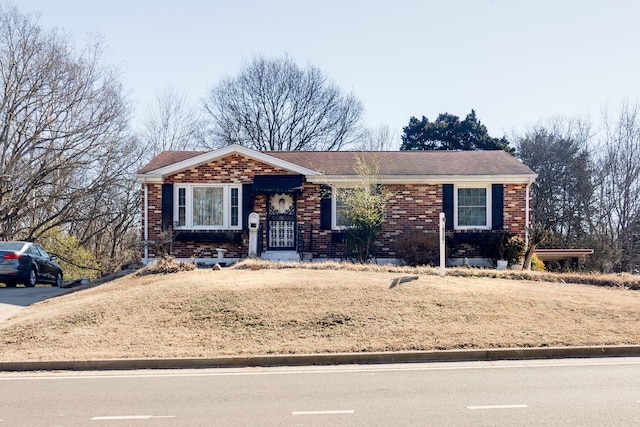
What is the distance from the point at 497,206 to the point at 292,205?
696 centimetres

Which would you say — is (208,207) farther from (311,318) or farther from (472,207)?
(311,318)

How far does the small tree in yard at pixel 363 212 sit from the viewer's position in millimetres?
19656

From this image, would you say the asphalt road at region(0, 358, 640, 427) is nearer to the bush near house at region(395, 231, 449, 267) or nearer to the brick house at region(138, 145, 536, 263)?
the bush near house at region(395, 231, 449, 267)

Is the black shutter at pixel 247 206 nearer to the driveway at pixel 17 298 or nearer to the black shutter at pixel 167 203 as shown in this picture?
the black shutter at pixel 167 203

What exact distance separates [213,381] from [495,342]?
15.8ft

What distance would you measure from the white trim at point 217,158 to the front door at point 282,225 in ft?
3.52

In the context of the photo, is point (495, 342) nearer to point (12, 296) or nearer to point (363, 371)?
point (363, 371)

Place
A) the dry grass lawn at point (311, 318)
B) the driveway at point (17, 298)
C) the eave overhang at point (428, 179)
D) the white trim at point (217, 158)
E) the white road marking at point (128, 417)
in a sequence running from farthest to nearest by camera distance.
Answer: the eave overhang at point (428, 179), the white trim at point (217, 158), the driveway at point (17, 298), the dry grass lawn at point (311, 318), the white road marking at point (128, 417)

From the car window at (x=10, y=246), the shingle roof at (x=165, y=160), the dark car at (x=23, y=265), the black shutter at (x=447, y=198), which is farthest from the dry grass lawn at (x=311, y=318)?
the shingle roof at (x=165, y=160)

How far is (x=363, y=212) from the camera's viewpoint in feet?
64.1

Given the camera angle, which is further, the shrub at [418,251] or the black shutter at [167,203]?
the black shutter at [167,203]

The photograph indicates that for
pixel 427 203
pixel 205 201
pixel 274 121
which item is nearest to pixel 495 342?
pixel 427 203

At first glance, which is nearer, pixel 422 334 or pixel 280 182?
pixel 422 334

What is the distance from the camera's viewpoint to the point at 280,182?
68.6 ft
